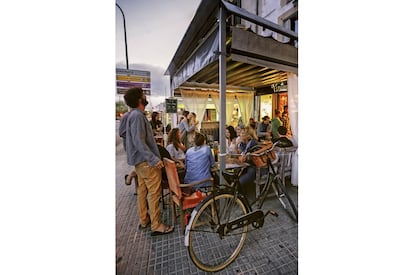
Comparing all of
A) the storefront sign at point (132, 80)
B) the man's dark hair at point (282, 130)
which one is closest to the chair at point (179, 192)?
the storefront sign at point (132, 80)

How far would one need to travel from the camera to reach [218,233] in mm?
1521

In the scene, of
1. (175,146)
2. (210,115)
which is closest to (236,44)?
(175,146)

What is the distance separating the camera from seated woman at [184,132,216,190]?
1.79 meters

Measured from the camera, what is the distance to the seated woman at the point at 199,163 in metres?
1.79

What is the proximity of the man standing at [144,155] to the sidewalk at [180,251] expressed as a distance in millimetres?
98

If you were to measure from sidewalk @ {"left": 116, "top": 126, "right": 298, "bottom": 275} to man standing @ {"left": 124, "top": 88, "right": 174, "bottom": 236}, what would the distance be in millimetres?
98

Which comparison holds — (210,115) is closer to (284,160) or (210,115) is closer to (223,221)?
(284,160)

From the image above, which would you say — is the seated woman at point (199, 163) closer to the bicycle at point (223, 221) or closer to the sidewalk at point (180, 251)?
the bicycle at point (223, 221)

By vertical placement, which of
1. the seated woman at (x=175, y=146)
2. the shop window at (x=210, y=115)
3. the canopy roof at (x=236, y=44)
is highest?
the canopy roof at (x=236, y=44)
